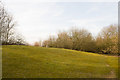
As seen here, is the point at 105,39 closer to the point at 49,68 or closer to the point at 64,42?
the point at 64,42

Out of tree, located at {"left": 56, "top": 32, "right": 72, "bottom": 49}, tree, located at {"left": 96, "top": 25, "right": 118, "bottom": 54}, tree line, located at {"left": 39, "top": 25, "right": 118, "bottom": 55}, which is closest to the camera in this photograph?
tree, located at {"left": 96, "top": 25, "right": 118, "bottom": 54}

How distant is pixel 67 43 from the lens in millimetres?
37688

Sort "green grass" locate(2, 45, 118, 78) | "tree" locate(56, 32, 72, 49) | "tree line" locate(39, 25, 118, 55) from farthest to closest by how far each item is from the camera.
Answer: "tree" locate(56, 32, 72, 49) → "tree line" locate(39, 25, 118, 55) → "green grass" locate(2, 45, 118, 78)

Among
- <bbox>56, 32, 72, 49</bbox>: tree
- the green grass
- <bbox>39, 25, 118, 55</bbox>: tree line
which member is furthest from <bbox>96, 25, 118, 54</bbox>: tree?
the green grass

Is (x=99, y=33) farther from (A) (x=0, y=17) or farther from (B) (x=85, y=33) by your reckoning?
(A) (x=0, y=17)

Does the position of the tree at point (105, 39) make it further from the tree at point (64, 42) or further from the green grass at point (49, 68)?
the green grass at point (49, 68)

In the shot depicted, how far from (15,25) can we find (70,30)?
22780mm

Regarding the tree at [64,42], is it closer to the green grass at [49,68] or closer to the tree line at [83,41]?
the tree line at [83,41]

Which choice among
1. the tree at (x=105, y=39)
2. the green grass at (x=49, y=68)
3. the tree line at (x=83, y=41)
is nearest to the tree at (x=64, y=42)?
the tree line at (x=83, y=41)

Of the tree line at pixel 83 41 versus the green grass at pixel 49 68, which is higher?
the tree line at pixel 83 41

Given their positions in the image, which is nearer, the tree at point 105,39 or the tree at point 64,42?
the tree at point 105,39

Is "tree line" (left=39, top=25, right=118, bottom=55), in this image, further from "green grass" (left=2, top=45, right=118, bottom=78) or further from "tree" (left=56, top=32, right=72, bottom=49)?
"green grass" (left=2, top=45, right=118, bottom=78)

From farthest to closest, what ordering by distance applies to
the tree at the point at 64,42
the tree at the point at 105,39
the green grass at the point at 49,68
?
the tree at the point at 64,42
the tree at the point at 105,39
the green grass at the point at 49,68

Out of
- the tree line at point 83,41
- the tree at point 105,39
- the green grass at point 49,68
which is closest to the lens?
the green grass at point 49,68
